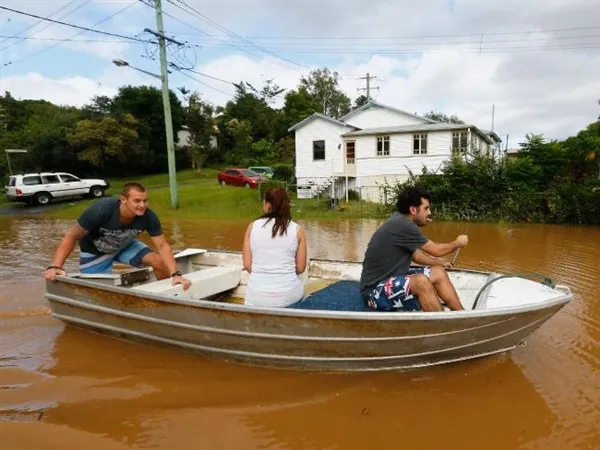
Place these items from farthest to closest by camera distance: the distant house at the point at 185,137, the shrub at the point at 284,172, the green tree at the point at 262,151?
the green tree at the point at 262,151, the distant house at the point at 185,137, the shrub at the point at 284,172

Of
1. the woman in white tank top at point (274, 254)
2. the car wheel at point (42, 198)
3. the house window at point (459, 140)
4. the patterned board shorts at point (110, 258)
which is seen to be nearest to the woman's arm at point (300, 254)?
the woman in white tank top at point (274, 254)

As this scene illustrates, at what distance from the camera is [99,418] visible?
373 centimetres

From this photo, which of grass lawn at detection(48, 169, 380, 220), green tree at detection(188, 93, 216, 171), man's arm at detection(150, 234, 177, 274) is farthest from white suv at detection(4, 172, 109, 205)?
man's arm at detection(150, 234, 177, 274)

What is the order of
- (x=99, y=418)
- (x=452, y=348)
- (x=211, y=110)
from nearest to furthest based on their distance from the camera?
(x=99, y=418)
(x=452, y=348)
(x=211, y=110)

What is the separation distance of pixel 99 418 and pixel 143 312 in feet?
4.03

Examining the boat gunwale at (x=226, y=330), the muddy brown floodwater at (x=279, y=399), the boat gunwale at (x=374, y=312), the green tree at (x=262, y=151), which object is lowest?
the muddy brown floodwater at (x=279, y=399)

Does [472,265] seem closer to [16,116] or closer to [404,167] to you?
[404,167]

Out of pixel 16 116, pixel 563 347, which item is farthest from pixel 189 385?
pixel 16 116

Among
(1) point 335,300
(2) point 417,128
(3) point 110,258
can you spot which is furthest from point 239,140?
(1) point 335,300

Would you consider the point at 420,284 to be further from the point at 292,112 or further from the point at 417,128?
the point at 292,112

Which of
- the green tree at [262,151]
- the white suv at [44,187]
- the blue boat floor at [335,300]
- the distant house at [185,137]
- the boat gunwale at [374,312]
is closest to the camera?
the boat gunwale at [374,312]

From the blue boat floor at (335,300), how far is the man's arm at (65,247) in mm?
2436

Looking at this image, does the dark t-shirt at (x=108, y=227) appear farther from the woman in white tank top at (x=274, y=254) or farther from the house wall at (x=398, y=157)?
the house wall at (x=398, y=157)

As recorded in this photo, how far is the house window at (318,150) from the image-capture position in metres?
28.6
